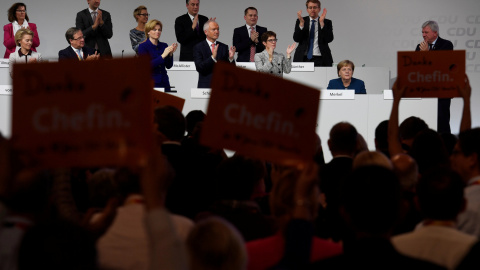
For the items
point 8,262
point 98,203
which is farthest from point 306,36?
point 8,262

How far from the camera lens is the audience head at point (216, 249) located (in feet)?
5.52

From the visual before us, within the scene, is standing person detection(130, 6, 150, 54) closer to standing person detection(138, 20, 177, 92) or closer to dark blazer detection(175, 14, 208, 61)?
dark blazer detection(175, 14, 208, 61)

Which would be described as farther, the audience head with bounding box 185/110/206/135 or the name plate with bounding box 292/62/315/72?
the name plate with bounding box 292/62/315/72

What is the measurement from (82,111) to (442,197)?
42.9 inches

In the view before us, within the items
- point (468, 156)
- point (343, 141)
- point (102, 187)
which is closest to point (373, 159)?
point (468, 156)

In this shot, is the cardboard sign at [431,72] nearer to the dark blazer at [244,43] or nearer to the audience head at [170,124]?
the audience head at [170,124]

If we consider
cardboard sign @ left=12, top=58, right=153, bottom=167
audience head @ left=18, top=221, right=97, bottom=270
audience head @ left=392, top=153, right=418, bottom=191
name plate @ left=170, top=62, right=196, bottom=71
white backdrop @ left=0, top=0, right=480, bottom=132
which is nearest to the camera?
audience head @ left=18, top=221, right=97, bottom=270

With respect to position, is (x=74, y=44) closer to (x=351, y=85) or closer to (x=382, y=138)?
(x=351, y=85)

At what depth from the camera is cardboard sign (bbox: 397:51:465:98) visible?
4.51m

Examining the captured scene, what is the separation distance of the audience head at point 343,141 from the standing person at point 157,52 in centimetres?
559

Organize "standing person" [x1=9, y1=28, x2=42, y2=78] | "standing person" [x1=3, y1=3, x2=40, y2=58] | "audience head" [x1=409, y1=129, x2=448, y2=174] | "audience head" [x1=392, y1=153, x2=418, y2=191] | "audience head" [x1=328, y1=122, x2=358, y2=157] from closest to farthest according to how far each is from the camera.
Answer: "audience head" [x1=392, y1=153, x2=418, y2=191] → "audience head" [x1=409, y1=129, x2=448, y2=174] → "audience head" [x1=328, y1=122, x2=358, y2=157] → "standing person" [x1=9, y1=28, x2=42, y2=78] → "standing person" [x1=3, y1=3, x2=40, y2=58]

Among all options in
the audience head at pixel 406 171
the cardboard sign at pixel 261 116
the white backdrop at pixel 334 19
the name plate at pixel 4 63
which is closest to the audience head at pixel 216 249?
the cardboard sign at pixel 261 116

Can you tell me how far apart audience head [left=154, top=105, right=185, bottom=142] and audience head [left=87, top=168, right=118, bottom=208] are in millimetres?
949

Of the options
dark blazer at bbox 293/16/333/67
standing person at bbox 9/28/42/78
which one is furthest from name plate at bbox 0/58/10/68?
dark blazer at bbox 293/16/333/67
